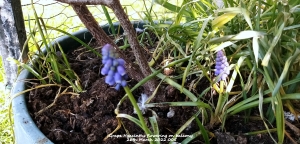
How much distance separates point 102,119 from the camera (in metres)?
0.86

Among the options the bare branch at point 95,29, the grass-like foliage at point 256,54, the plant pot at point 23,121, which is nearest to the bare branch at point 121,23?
the bare branch at point 95,29

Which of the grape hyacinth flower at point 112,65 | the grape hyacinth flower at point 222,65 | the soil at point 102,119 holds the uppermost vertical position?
the grape hyacinth flower at point 112,65

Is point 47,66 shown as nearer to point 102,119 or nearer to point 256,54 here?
point 102,119

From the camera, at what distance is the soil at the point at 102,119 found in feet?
2.63

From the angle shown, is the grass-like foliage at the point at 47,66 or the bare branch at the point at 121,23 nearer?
the bare branch at the point at 121,23

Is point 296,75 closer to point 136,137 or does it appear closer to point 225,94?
point 225,94

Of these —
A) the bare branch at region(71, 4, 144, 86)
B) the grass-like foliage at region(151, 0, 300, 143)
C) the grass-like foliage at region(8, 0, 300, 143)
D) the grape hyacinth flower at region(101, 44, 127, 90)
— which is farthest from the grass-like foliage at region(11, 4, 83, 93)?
the grape hyacinth flower at region(101, 44, 127, 90)

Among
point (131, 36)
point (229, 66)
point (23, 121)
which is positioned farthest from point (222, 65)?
point (23, 121)

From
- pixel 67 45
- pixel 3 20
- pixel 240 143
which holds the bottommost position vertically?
pixel 240 143

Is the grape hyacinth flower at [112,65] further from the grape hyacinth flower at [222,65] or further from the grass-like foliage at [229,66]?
the grape hyacinth flower at [222,65]

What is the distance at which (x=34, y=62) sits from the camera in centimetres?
100

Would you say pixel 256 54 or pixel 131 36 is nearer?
pixel 256 54

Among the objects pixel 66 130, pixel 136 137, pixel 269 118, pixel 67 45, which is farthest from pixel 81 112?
pixel 269 118

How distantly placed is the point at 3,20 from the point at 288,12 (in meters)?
0.79
